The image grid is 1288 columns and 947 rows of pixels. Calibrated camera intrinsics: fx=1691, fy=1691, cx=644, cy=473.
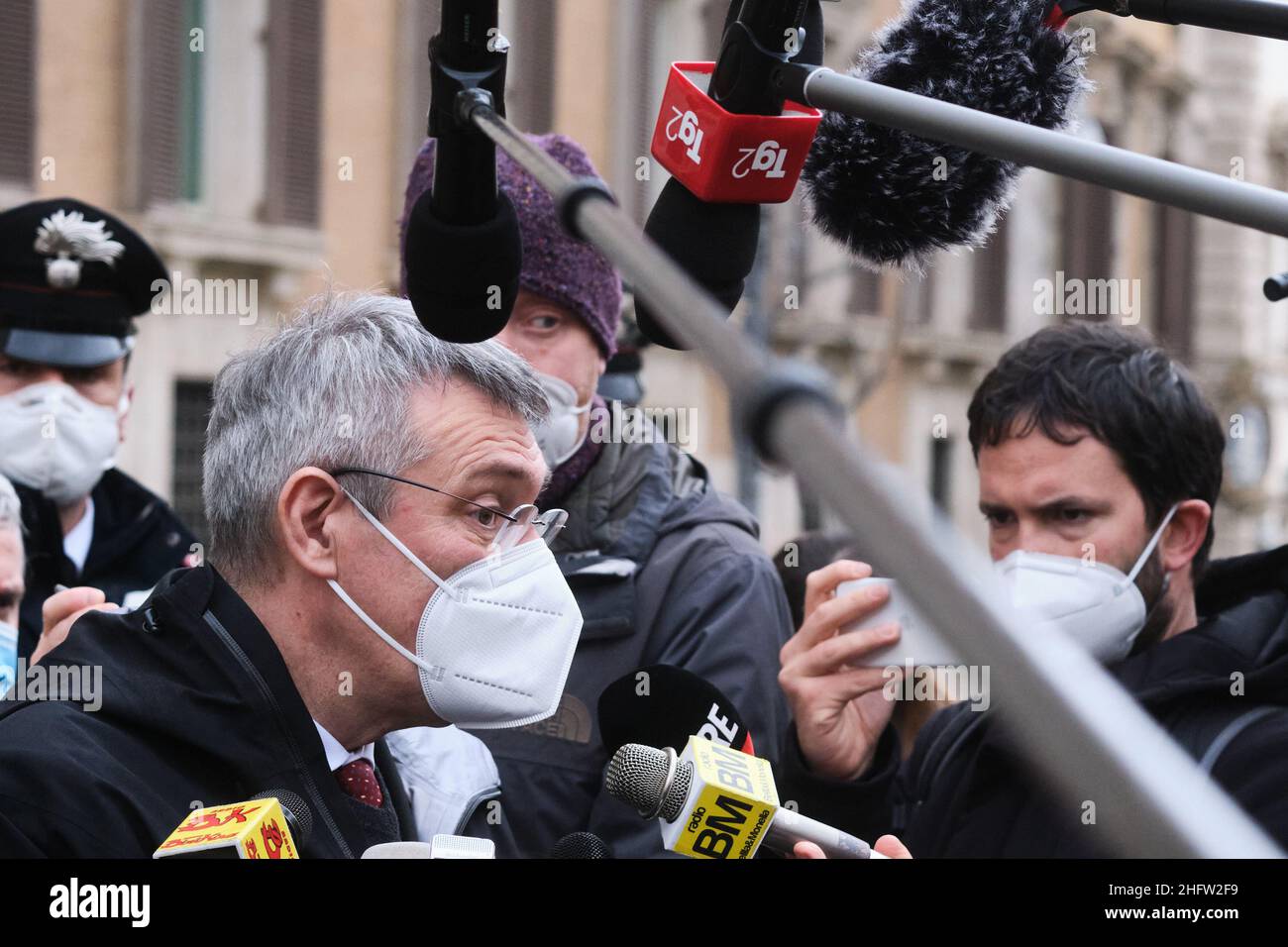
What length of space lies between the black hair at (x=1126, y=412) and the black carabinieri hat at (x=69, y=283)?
6.78 ft

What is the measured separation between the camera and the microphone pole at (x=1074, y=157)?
4.46 feet

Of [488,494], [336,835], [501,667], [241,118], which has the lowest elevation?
[336,835]

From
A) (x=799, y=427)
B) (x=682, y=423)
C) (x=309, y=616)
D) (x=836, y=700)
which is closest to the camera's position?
(x=799, y=427)

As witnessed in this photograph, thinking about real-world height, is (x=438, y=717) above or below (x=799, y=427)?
below

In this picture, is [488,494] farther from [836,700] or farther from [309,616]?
[836,700]

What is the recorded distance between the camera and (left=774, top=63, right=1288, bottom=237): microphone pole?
1.36 meters

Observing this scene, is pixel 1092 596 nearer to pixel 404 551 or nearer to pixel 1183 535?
pixel 1183 535

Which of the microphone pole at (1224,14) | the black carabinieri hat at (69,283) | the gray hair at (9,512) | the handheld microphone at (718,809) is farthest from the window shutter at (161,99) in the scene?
the microphone pole at (1224,14)

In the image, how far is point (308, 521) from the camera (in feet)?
7.60

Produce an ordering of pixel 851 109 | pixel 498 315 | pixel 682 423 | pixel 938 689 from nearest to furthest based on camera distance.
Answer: pixel 851 109
pixel 498 315
pixel 938 689
pixel 682 423

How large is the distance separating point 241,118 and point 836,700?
1048 centimetres

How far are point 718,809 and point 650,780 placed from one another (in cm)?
11

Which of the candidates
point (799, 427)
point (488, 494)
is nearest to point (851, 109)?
point (799, 427)

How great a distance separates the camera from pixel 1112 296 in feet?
77.3
